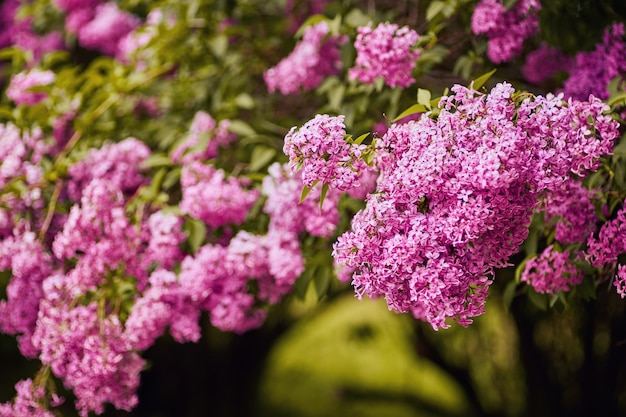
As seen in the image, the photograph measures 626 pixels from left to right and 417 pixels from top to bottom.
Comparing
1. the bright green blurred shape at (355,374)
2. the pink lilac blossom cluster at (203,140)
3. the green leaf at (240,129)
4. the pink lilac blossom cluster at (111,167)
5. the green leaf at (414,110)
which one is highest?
the green leaf at (414,110)

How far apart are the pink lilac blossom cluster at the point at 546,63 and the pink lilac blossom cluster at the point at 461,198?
1175mm

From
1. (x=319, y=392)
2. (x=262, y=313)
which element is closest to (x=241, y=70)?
(x=262, y=313)

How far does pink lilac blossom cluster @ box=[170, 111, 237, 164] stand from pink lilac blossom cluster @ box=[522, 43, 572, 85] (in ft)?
4.42

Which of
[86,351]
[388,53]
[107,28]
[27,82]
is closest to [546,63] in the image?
[388,53]

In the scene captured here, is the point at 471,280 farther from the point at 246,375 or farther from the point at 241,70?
the point at 246,375

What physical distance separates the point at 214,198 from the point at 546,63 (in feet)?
4.81

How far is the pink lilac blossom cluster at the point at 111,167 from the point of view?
340cm

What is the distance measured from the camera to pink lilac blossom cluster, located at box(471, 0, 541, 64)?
2865 mm

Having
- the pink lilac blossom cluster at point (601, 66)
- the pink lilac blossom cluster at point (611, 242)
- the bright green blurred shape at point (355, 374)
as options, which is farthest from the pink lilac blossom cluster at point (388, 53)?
the bright green blurred shape at point (355, 374)

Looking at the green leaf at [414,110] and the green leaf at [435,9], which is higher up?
the green leaf at [414,110]

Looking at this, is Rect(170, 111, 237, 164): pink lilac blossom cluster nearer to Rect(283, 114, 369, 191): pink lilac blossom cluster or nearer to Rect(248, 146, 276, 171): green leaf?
Rect(248, 146, 276, 171): green leaf

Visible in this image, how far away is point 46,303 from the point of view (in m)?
2.89

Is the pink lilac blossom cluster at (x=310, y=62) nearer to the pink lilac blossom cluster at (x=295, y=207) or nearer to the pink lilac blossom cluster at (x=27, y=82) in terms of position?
the pink lilac blossom cluster at (x=295, y=207)

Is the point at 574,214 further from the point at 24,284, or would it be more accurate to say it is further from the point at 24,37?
the point at 24,37
